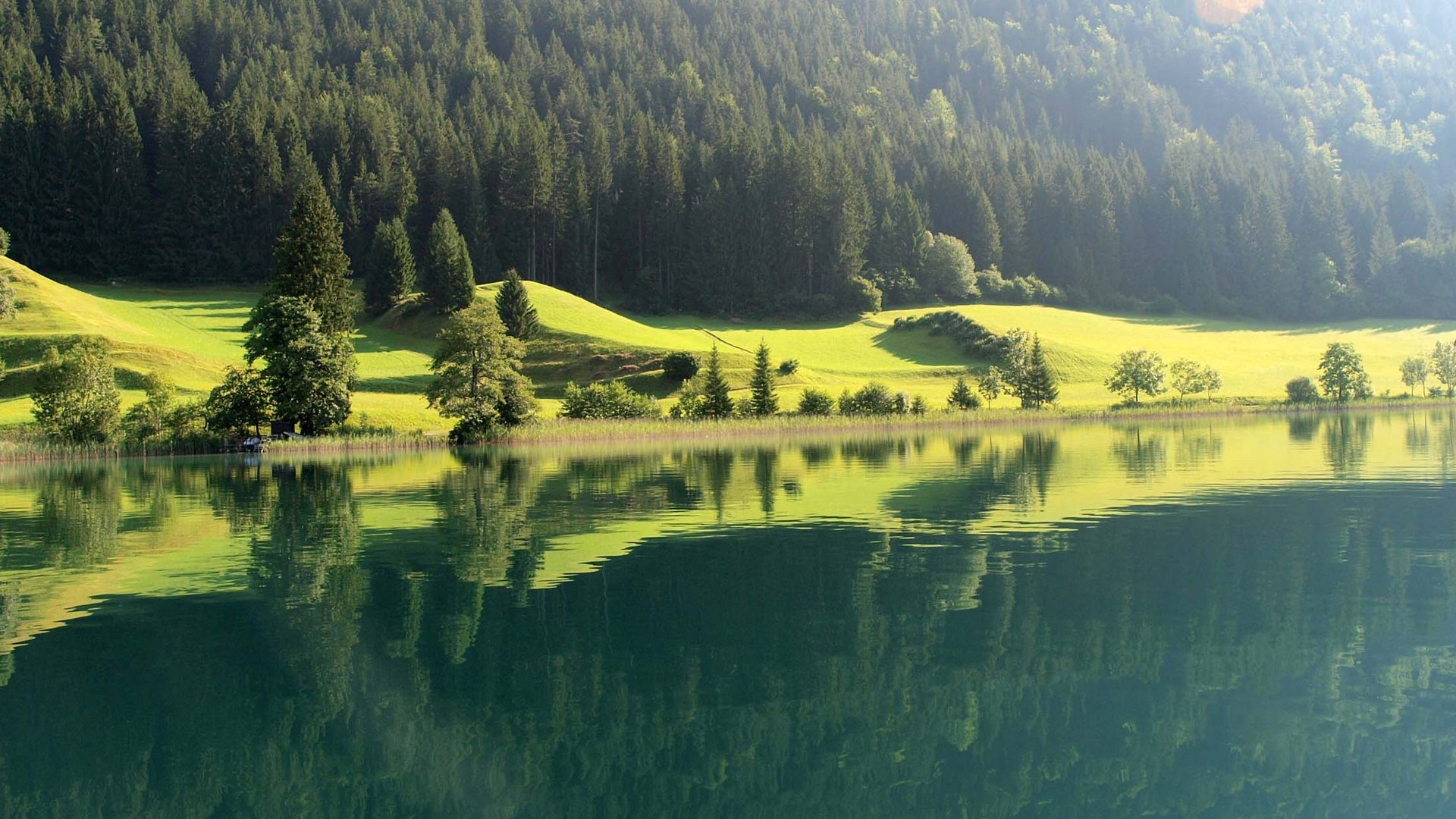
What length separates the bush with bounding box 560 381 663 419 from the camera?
77438 mm

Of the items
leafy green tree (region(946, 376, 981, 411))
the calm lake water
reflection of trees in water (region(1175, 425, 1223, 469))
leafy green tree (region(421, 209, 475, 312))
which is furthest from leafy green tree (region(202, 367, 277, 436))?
reflection of trees in water (region(1175, 425, 1223, 469))

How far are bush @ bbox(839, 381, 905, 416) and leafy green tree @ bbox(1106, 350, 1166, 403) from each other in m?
20.8

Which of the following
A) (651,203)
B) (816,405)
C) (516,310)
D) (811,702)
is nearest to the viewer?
(811,702)

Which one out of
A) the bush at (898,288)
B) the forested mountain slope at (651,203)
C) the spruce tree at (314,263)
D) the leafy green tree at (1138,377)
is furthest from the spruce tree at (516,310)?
the bush at (898,288)

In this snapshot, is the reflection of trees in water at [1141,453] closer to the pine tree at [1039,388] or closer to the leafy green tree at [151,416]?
the pine tree at [1039,388]

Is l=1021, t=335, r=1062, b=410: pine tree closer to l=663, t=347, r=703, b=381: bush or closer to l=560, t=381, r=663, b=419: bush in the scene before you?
l=663, t=347, r=703, b=381: bush

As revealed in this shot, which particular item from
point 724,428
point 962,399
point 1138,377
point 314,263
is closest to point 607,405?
point 724,428

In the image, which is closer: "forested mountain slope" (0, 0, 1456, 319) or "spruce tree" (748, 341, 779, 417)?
"spruce tree" (748, 341, 779, 417)

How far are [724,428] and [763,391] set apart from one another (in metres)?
8.50

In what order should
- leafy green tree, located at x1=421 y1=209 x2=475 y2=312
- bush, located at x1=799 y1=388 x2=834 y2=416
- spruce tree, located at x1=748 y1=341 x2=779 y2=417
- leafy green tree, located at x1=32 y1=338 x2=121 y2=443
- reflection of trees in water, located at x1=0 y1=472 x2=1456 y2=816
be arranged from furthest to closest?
leafy green tree, located at x1=421 y1=209 x2=475 y2=312
bush, located at x1=799 y1=388 x2=834 y2=416
spruce tree, located at x1=748 y1=341 x2=779 y2=417
leafy green tree, located at x1=32 y1=338 x2=121 y2=443
reflection of trees in water, located at x1=0 y1=472 x2=1456 y2=816

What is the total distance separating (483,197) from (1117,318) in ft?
254

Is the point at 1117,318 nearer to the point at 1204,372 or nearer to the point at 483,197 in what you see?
the point at 1204,372

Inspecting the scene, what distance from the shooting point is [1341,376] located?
94125 mm

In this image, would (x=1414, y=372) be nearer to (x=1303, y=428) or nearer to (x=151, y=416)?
(x=1303, y=428)
